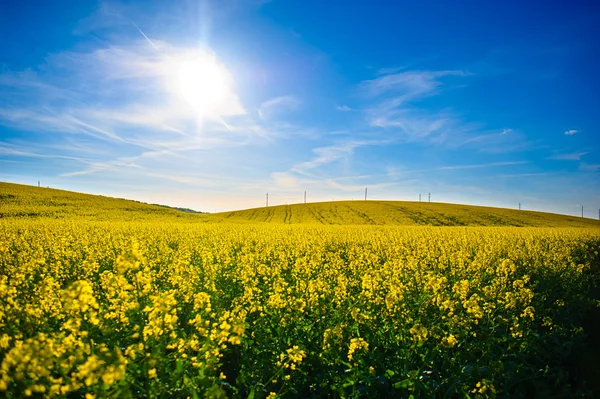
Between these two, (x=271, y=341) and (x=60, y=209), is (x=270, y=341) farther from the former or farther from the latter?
(x=60, y=209)

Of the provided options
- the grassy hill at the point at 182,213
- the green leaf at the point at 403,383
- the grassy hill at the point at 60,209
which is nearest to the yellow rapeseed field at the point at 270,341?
the green leaf at the point at 403,383

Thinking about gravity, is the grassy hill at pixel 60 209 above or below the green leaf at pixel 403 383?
above

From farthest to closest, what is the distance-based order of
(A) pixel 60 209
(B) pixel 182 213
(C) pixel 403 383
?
(B) pixel 182 213 < (A) pixel 60 209 < (C) pixel 403 383

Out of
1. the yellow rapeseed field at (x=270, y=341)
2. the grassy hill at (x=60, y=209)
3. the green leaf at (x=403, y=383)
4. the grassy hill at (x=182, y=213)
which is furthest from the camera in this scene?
the grassy hill at (x=182, y=213)

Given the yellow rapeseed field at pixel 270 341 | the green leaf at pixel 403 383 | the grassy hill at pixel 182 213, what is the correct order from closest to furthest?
the yellow rapeseed field at pixel 270 341
the green leaf at pixel 403 383
the grassy hill at pixel 182 213

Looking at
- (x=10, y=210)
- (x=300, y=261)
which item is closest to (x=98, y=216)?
(x=10, y=210)

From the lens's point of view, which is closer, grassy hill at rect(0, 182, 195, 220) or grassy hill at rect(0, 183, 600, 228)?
grassy hill at rect(0, 182, 195, 220)

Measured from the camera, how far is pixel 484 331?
5.07 metres

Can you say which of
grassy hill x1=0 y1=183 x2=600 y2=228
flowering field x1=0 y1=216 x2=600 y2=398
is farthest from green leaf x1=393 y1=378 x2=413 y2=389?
grassy hill x1=0 y1=183 x2=600 y2=228

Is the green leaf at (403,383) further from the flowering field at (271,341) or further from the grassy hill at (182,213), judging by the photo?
the grassy hill at (182,213)

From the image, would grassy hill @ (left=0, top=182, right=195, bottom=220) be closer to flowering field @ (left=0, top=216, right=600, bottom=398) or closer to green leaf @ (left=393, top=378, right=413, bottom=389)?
flowering field @ (left=0, top=216, right=600, bottom=398)

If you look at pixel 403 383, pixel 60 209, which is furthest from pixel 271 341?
pixel 60 209

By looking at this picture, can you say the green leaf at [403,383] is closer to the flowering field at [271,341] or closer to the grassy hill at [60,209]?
the flowering field at [271,341]

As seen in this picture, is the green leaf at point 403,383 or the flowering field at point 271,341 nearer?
the flowering field at point 271,341
